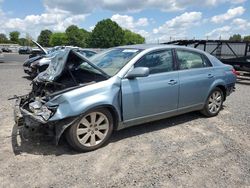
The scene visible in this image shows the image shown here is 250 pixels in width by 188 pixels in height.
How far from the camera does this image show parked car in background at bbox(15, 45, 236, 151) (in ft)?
12.7

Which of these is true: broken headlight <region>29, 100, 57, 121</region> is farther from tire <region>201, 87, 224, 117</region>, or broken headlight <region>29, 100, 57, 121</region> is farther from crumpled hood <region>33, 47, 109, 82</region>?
tire <region>201, 87, 224, 117</region>

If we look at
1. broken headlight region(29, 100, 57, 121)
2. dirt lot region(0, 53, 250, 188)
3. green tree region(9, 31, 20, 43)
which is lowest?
dirt lot region(0, 53, 250, 188)

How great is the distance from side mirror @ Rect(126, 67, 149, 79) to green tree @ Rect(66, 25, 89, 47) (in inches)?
3579

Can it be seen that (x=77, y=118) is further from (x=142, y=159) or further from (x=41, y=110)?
(x=142, y=159)

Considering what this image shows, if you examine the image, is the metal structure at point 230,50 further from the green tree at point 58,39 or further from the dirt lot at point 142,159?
the green tree at point 58,39

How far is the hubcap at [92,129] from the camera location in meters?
4.02

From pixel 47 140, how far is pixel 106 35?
80.6 meters

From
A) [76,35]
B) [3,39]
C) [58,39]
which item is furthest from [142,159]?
[3,39]

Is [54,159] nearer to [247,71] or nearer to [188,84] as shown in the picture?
[188,84]

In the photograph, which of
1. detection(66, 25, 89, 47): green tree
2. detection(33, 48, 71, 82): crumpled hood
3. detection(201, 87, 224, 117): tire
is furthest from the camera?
detection(66, 25, 89, 47): green tree

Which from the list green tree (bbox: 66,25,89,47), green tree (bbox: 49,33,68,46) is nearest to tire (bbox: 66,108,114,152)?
green tree (bbox: 66,25,89,47)

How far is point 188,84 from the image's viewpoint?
520cm

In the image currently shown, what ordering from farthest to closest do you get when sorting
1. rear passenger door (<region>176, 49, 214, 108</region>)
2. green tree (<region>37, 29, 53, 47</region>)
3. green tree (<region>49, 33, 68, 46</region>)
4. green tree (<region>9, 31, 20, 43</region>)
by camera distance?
green tree (<region>9, 31, 20, 43</region>) < green tree (<region>37, 29, 53, 47</region>) < green tree (<region>49, 33, 68, 46</region>) < rear passenger door (<region>176, 49, 214, 108</region>)

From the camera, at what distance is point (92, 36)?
86375mm
